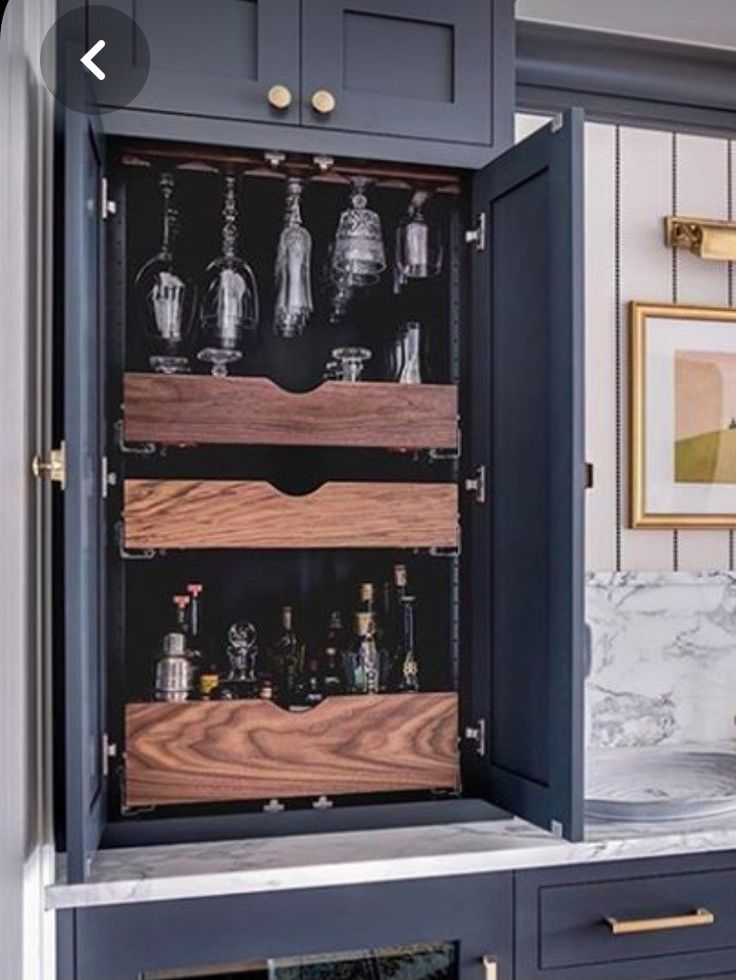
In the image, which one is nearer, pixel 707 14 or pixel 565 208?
pixel 565 208

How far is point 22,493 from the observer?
1593mm

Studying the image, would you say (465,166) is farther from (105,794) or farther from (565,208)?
(105,794)

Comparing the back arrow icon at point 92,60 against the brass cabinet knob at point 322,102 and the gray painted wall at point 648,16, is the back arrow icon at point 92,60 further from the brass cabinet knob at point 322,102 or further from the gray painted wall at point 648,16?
the gray painted wall at point 648,16

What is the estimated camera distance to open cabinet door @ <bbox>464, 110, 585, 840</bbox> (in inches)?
71.1

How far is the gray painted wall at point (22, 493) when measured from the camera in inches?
55.8

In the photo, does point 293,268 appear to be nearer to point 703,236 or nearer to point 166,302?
point 166,302

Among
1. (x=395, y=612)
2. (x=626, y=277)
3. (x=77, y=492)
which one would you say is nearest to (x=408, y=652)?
(x=395, y=612)

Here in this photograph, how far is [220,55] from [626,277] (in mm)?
1122

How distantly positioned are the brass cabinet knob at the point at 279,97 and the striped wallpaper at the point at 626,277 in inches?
30.6

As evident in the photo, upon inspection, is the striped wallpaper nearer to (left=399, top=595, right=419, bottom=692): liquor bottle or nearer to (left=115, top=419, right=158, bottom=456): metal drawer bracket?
(left=399, top=595, right=419, bottom=692): liquor bottle

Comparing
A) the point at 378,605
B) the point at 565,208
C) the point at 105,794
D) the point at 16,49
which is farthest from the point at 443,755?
the point at 16,49

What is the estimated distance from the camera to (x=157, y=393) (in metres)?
1.98

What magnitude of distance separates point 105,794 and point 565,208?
1251 mm
